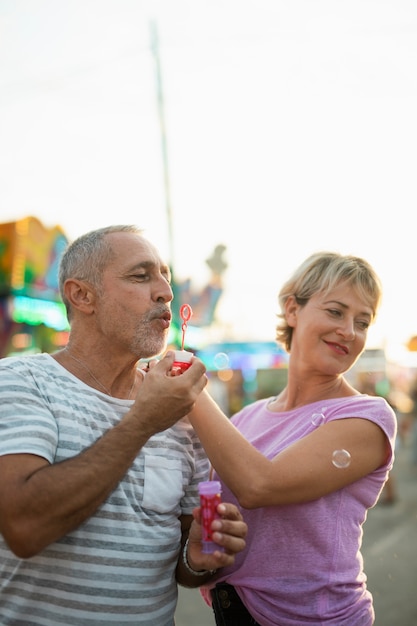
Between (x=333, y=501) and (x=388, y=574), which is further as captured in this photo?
(x=388, y=574)

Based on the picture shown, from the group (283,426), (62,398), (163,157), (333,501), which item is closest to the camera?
(62,398)

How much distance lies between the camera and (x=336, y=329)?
2.23 meters

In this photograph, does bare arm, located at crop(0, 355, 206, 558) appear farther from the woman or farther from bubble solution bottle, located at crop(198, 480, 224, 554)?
the woman

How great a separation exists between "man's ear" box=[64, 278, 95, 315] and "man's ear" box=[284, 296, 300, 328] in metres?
0.86

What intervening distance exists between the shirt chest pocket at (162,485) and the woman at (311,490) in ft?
0.49

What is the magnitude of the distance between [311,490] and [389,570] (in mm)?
3843

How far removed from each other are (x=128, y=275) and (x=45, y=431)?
0.67 metres

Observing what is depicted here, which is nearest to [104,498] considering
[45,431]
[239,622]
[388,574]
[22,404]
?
[45,431]

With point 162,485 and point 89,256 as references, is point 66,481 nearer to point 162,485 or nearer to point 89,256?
point 162,485

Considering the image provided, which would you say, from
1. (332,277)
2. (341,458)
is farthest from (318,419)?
(332,277)

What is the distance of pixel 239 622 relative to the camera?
2053mm

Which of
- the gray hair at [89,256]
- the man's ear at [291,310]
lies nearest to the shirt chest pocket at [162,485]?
the gray hair at [89,256]

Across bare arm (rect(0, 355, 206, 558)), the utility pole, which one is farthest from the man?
the utility pole

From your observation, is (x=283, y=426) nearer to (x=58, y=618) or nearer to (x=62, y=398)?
(x=62, y=398)
